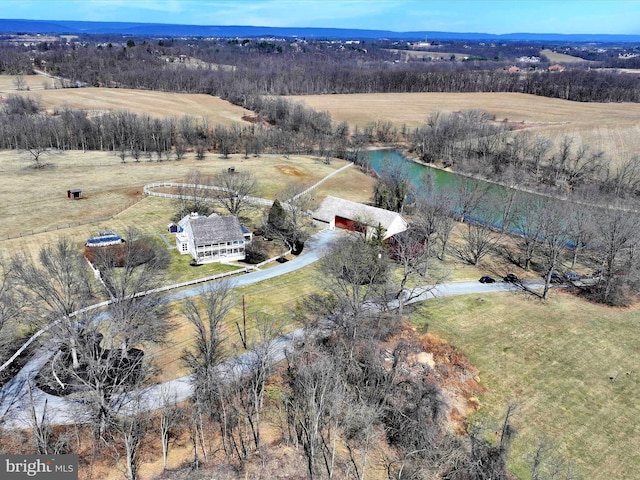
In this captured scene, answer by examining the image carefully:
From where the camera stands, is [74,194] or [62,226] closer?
[62,226]

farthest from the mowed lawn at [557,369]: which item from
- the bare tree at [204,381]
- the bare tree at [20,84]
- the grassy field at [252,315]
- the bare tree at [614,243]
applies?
the bare tree at [20,84]

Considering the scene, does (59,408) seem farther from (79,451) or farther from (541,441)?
(541,441)

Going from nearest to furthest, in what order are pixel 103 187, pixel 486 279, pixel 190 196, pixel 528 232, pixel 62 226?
pixel 486 279 → pixel 528 232 → pixel 62 226 → pixel 190 196 → pixel 103 187

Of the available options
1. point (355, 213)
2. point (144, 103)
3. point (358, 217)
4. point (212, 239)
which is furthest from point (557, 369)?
point (144, 103)

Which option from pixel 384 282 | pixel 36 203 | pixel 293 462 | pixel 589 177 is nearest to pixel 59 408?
pixel 293 462

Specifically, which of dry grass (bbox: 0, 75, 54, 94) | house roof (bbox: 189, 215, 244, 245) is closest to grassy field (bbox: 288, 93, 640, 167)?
house roof (bbox: 189, 215, 244, 245)

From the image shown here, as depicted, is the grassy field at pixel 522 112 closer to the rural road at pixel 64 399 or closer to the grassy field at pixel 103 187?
the grassy field at pixel 103 187

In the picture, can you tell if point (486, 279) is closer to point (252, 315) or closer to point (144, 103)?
point (252, 315)
